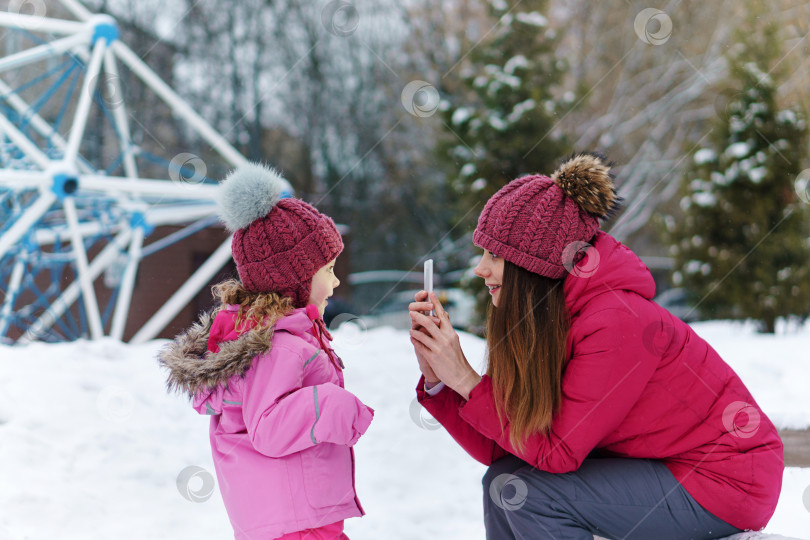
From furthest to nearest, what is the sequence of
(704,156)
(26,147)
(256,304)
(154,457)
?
1. (704,156)
2. (26,147)
3. (154,457)
4. (256,304)

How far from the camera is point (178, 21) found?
11891 millimetres

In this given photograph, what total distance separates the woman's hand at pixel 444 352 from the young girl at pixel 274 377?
0.22m

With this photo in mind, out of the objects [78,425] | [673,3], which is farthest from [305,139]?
[78,425]

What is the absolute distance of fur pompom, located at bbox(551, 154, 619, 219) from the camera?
1.75 m

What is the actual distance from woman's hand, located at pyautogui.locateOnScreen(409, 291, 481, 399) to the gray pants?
301 mm

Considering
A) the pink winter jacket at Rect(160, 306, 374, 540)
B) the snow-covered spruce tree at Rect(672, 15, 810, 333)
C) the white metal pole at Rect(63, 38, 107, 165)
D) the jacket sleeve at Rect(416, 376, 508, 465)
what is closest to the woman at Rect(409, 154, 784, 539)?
the jacket sleeve at Rect(416, 376, 508, 465)

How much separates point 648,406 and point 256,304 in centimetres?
106

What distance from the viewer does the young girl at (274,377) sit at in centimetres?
169

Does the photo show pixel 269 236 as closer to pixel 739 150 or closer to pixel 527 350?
pixel 527 350

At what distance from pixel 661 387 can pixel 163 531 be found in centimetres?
222

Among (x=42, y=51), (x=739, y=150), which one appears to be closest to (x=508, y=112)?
(x=739, y=150)

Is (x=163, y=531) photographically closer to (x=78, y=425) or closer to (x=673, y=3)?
(x=78, y=425)

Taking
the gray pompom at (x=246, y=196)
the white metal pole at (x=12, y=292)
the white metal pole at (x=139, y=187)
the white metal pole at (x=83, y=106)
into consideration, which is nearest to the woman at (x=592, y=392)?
the gray pompom at (x=246, y=196)

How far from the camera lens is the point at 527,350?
172cm
